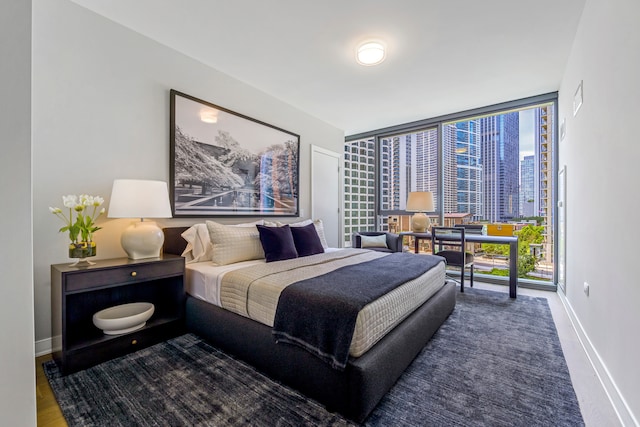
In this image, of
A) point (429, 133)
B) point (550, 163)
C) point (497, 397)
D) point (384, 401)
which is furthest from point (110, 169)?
point (550, 163)

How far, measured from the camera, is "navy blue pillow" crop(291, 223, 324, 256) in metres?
3.05

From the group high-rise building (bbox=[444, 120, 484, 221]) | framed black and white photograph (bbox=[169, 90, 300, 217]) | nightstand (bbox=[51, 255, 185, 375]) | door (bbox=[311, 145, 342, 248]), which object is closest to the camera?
nightstand (bbox=[51, 255, 185, 375])

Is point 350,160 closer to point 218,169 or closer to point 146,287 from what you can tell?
point 218,169

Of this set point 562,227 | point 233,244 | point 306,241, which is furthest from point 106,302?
point 562,227

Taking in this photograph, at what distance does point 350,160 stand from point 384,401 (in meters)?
4.59

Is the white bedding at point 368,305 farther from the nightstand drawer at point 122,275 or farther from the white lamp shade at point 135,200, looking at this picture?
the white lamp shade at point 135,200

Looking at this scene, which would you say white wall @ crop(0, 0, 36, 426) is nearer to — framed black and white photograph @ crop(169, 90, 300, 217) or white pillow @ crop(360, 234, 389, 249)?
framed black and white photograph @ crop(169, 90, 300, 217)

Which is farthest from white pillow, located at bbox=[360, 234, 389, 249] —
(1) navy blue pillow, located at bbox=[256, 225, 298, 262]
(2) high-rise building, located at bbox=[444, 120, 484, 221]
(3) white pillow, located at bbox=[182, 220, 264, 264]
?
(3) white pillow, located at bbox=[182, 220, 264, 264]

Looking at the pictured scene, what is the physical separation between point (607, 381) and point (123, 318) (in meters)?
3.24

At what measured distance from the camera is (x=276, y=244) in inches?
108

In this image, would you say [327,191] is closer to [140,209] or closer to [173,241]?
[173,241]

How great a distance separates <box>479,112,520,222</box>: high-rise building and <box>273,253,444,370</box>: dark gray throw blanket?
10.0ft

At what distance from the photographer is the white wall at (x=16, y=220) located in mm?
914

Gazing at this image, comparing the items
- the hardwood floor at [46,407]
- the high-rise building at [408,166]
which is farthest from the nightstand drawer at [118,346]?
the high-rise building at [408,166]
